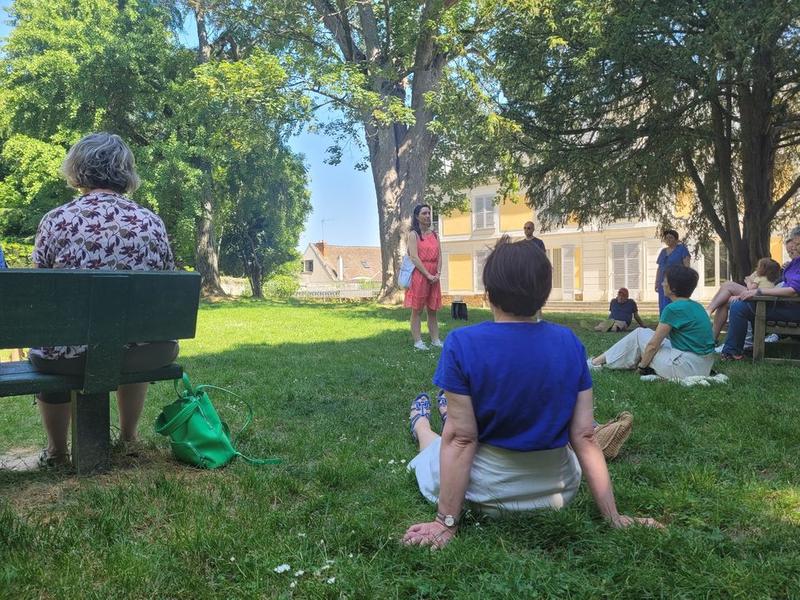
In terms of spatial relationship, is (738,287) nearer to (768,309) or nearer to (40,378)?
(768,309)

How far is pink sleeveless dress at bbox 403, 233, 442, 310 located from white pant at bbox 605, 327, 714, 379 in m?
2.86

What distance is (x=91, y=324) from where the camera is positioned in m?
3.09

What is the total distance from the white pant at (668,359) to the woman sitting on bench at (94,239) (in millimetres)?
4388

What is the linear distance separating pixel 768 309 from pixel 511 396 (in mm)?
6182

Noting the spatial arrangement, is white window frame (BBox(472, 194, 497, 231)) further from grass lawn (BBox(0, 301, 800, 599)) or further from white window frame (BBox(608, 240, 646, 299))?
grass lawn (BBox(0, 301, 800, 599))

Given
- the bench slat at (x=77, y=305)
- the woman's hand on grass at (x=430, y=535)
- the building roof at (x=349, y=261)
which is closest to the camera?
the woman's hand on grass at (x=430, y=535)

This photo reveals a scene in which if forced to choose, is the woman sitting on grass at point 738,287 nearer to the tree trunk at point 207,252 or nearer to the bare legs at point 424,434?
the bare legs at point 424,434

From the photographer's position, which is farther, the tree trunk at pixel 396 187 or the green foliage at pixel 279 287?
the green foliage at pixel 279 287

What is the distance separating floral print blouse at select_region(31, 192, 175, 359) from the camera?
10.9 ft

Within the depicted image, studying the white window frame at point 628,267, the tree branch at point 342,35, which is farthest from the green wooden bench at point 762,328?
the white window frame at point 628,267

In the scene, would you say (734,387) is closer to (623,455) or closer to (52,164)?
(623,455)

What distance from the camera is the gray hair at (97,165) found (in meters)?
3.45

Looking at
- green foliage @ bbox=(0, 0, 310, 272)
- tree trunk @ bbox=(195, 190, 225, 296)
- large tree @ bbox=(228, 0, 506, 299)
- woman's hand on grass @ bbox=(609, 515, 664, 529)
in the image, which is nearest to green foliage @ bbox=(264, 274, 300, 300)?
tree trunk @ bbox=(195, 190, 225, 296)

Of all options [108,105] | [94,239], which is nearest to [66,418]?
[94,239]
